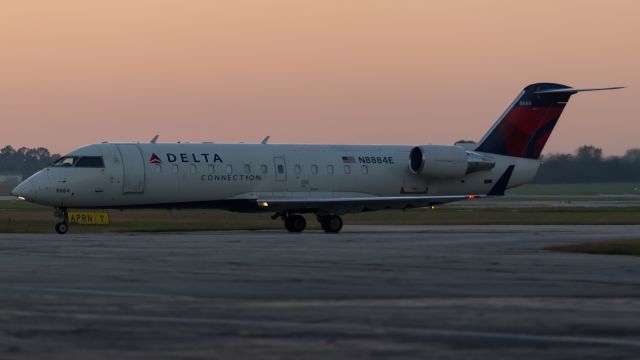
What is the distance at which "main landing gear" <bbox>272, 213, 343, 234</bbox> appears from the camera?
39969mm

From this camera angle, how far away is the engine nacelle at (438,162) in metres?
42.2

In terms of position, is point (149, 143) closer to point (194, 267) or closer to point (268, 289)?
point (194, 267)

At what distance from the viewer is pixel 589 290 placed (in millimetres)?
16578

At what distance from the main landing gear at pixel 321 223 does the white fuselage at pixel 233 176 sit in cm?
86

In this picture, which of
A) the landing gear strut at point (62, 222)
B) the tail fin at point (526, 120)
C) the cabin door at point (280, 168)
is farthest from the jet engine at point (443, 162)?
the landing gear strut at point (62, 222)

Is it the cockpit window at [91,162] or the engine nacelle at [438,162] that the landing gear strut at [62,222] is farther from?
the engine nacelle at [438,162]

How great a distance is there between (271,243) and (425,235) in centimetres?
709

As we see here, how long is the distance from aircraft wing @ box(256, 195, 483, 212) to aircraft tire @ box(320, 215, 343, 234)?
284 mm

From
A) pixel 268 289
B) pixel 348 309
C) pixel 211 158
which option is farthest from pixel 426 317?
pixel 211 158

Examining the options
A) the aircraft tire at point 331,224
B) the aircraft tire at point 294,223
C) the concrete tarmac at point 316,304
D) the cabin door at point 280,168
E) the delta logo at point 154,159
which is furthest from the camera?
the aircraft tire at point 294,223

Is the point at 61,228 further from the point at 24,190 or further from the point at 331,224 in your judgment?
the point at 331,224

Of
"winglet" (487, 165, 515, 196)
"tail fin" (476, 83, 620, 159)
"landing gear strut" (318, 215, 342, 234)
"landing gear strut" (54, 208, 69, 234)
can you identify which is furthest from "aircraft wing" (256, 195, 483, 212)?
"landing gear strut" (54, 208, 69, 234)

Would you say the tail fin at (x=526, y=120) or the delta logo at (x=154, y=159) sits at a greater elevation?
the tail fin at (x=526, y=120)

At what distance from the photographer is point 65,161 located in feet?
124
